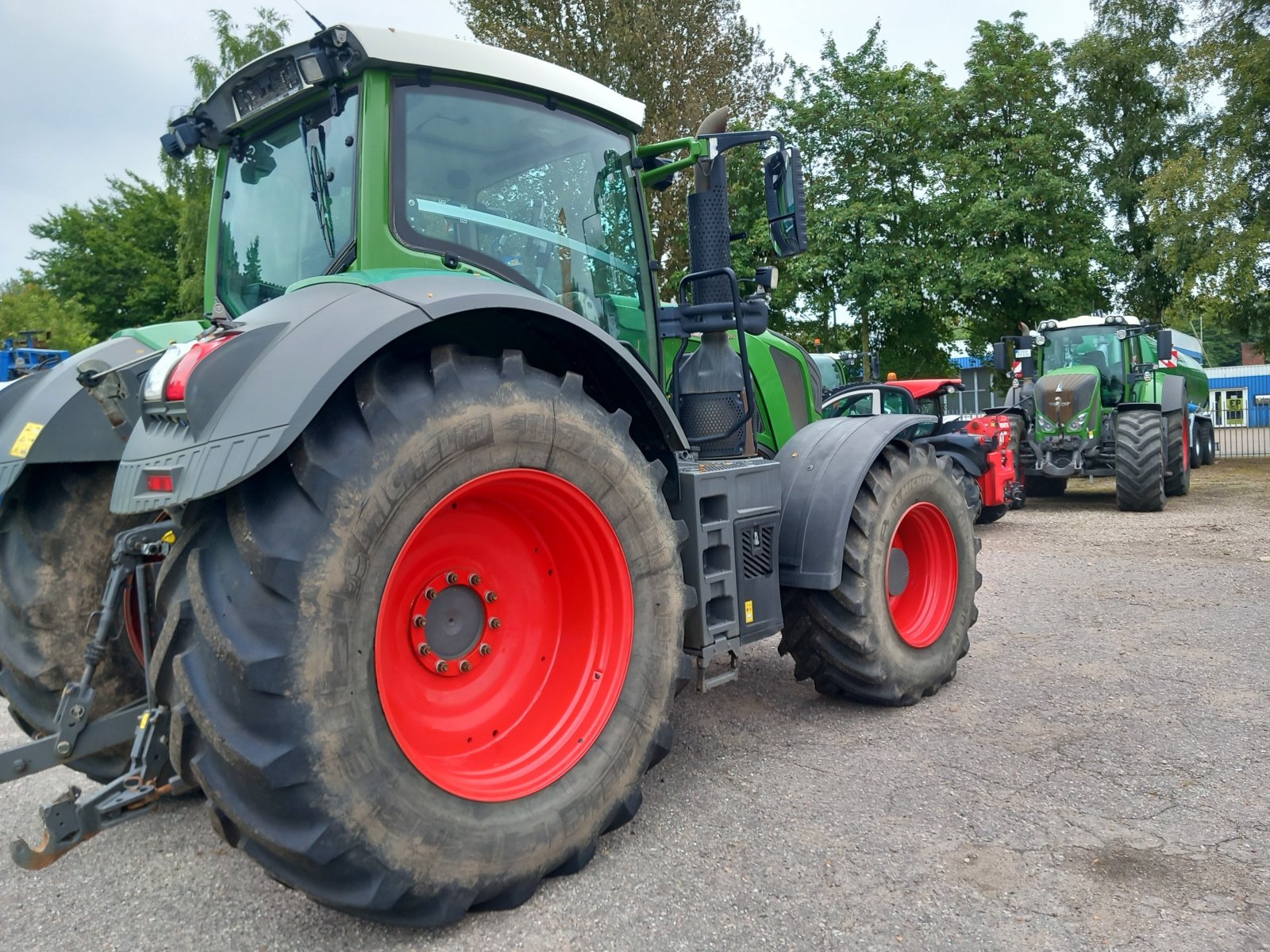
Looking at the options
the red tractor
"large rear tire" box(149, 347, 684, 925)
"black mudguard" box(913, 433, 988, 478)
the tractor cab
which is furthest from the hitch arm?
"black mudguard" box(913, 433, 988, 478)

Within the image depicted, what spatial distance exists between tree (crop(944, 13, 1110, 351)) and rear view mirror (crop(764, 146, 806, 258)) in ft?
55.8

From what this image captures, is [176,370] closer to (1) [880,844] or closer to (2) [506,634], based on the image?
(2) [506,634]

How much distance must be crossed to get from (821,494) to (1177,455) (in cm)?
1109

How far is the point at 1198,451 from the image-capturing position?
18375 mm

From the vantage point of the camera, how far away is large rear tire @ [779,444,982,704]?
3910mm

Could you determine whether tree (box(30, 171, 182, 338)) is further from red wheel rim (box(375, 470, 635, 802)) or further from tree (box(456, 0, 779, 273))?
red wheel rim (box(375, 470, 635, 802))

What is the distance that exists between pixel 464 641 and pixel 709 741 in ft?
4.77

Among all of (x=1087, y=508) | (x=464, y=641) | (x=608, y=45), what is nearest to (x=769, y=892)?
(x=464, y=641)

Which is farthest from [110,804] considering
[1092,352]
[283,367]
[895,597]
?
[1092,352]

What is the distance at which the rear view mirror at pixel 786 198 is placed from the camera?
3688 mm

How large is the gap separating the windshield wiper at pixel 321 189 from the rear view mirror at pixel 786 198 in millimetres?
1654

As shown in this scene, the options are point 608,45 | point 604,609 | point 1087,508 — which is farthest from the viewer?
point 608,45

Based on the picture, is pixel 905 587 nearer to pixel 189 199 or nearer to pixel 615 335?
pixel 615 335

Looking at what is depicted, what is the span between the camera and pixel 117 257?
113 ft
